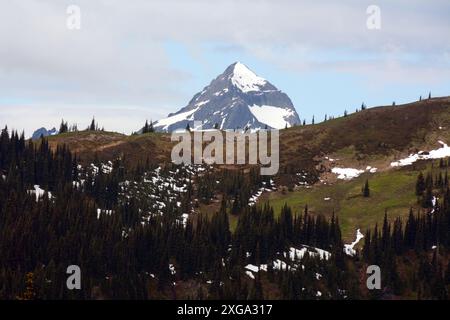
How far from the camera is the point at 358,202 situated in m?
185

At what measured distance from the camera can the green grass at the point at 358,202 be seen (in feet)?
559

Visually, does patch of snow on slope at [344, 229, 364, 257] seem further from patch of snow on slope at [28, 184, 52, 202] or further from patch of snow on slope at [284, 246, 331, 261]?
patch of snow on slope at [28, 184, 52, 202]

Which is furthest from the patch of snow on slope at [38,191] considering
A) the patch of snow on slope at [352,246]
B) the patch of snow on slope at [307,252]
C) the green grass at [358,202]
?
the patch of snow on slope at [352,246]

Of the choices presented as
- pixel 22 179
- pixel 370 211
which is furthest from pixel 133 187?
pixel 370 211

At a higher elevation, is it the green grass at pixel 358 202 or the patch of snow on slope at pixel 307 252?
the green grass at pixel 358 202

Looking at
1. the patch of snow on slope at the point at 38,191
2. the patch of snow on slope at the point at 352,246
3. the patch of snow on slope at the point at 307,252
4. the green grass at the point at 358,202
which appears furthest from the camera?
the green grass at the point at 358,202

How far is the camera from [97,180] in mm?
183750

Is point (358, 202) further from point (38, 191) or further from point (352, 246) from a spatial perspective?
point (38, 191)

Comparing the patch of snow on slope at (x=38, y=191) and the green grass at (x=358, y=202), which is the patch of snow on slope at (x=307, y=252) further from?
the patch of snow on slope at (x=38, y=191)

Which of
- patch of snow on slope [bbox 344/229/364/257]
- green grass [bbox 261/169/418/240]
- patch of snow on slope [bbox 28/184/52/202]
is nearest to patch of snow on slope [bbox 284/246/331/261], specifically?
patch of snow on slope [bbox 344/229/364/257]

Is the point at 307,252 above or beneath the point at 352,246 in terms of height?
beneath

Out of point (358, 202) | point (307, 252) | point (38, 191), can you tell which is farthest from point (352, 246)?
point (38, 191)

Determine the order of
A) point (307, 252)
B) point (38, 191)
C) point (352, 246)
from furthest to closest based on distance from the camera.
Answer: point (38, 191) < point (352, 246) < point (307, 252)
